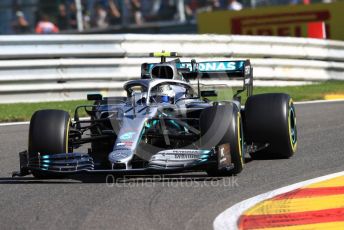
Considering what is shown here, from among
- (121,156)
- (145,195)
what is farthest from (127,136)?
(145,195)

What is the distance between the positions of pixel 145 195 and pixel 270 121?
7.14 feet

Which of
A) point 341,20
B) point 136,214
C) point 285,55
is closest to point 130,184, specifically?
point 136,214

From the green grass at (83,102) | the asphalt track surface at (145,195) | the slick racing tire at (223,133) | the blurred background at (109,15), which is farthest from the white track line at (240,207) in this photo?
the blurred background at (109,15)

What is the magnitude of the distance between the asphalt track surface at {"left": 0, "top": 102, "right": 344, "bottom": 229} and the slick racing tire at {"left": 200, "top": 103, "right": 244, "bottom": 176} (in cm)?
14

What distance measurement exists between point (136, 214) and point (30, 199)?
1235mm

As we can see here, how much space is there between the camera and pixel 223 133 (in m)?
8.02

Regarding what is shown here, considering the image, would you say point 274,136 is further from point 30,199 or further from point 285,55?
point 285,55

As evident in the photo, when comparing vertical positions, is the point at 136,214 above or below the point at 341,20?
below

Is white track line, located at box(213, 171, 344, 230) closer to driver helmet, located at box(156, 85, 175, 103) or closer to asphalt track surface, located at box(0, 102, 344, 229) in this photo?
asphalt track surface, located at box(0, 102, 344, 229)

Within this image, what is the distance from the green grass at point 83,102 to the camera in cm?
1369

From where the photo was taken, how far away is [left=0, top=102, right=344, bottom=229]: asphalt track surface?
6.28m

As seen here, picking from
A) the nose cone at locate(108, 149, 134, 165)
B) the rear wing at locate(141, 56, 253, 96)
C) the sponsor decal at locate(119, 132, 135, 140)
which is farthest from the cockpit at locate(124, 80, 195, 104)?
the nose cone at locate(108, 149, 134, 165)

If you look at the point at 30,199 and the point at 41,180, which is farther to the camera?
the point at 41,180

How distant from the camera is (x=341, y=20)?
19.7 m
